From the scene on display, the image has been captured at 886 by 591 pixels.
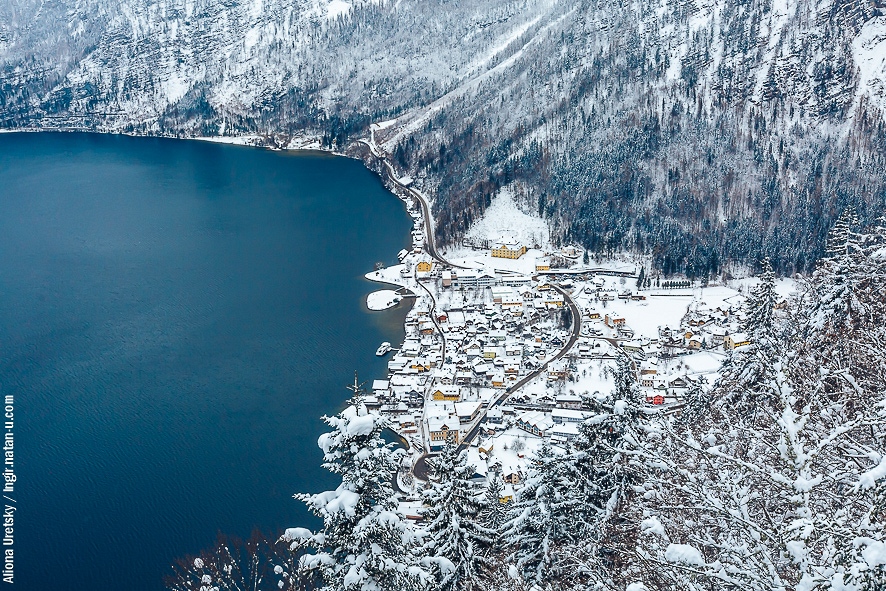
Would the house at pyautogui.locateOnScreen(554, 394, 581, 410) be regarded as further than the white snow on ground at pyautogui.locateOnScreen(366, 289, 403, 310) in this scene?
No

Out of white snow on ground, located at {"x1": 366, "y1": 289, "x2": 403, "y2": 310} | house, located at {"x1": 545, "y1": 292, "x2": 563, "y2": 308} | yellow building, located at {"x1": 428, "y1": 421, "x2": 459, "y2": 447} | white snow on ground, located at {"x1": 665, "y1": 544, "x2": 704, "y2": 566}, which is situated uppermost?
white snow on ground, located at {"x1": 665, "y1": 544, "x2": 704, "y2": 566}

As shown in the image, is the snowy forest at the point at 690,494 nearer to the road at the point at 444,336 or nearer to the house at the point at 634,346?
the road at the point at 444,336

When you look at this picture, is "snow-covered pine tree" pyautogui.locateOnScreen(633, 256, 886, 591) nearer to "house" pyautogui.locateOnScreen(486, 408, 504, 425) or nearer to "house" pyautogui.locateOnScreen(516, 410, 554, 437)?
"house" pyautogui.locateOnScreen(516, 410, 554, 437)

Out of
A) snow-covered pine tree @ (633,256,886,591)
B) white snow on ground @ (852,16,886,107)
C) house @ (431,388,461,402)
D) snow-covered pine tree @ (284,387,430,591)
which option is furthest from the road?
white snow on ground @ (852,16,886,107)

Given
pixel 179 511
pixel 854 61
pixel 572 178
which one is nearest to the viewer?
pixel 179 511

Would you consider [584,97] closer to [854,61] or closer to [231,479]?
[854,61]

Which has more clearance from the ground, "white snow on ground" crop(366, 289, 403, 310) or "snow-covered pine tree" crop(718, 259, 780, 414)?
"snow-covered pine tree" crop(718, 259, 780, 414)

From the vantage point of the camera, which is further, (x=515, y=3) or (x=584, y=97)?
(x=515, y=3)

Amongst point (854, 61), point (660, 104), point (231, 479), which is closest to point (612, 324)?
point (231, 479)
